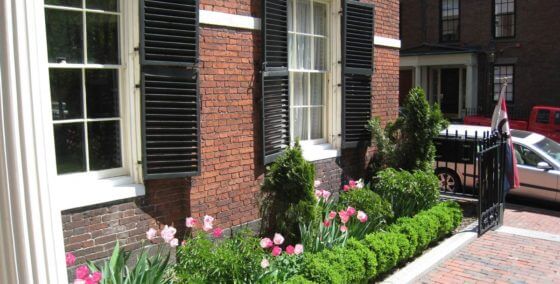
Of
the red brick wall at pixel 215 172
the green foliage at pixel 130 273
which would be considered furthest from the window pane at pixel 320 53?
the green foliage at pixel 130 273

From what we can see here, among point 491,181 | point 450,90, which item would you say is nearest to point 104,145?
point 491,181

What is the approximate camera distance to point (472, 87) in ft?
84.1

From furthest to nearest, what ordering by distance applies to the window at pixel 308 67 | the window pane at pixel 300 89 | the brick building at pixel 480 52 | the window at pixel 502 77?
the window at pixel 502 77 < the brick building at pixel 480 52 < the window pane at pixel 300 89 < the window at pixel 308 67

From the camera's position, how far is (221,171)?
19.8 ft

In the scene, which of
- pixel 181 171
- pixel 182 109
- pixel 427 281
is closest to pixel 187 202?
pixel 181 171

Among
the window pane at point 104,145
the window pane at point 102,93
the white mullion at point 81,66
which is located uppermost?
the white mullion at point 81,66

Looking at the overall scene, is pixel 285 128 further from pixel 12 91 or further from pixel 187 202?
pixel 12 91

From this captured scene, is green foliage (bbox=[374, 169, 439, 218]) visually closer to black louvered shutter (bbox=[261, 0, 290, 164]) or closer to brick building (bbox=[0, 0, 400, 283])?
brick building (bbox=[0, 0, 400, 283])

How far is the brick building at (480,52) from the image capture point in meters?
23.9

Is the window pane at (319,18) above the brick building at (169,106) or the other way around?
above

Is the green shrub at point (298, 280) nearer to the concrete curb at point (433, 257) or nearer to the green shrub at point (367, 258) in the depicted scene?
the green shrub at point (367, 258)

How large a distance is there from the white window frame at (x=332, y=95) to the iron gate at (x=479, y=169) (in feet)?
6.88

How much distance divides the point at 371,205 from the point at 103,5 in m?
3.96

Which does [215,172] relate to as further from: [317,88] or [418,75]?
[418,75]
